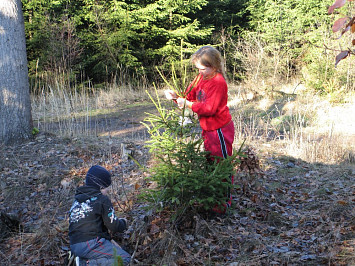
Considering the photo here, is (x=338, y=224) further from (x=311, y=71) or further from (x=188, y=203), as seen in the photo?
(x=311, y=71)

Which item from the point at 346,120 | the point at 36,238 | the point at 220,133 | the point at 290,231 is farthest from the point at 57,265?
the point at 346,120

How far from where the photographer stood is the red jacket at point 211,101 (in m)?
3.41

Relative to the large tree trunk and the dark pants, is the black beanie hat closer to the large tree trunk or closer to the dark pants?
the dark pants

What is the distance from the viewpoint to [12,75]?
20.3 ft

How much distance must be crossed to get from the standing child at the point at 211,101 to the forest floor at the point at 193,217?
0.48 metres

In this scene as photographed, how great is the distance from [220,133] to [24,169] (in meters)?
3.54

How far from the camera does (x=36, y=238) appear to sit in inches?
139

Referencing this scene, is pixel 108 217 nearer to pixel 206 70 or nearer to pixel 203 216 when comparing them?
pixel 203 216

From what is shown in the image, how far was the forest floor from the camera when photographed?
3219 mm

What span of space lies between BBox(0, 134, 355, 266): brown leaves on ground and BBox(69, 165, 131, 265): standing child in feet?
0.97

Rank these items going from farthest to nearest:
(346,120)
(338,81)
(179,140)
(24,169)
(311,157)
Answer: (338,81) < (346,120) < (311,157) < (24,169) < (179,140)

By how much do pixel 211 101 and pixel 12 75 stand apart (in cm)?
442

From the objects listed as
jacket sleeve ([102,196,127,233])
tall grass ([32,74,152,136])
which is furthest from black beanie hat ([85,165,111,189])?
tall grass ([32,74,152,136])

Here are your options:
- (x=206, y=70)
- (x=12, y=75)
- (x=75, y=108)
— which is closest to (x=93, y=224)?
(x=206, y=70)
